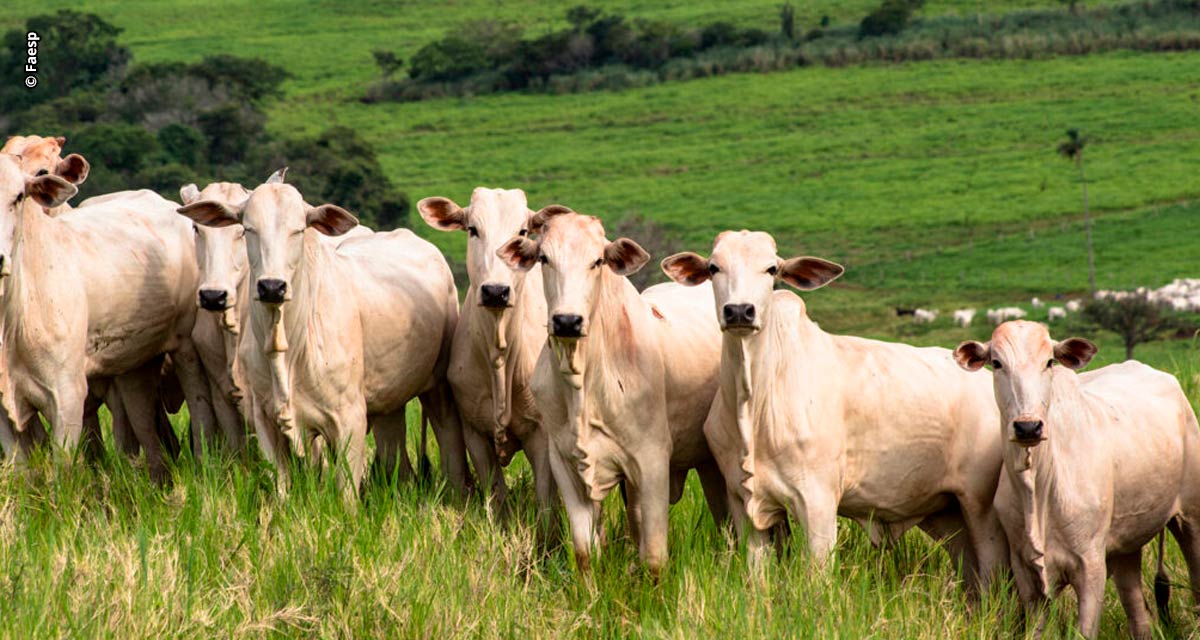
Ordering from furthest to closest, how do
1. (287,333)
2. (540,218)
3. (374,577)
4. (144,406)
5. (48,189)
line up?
(144,406) → (48,189) → (540,218) → (287,333) → (374,577)

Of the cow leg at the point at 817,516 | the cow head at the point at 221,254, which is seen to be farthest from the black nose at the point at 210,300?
the cow leg at the point at 817,516

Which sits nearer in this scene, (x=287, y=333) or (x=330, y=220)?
(x=287, y=333)

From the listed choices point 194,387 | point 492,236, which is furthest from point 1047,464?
point 194,387

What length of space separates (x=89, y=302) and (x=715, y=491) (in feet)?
13.2

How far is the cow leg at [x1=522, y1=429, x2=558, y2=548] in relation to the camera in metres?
10.1

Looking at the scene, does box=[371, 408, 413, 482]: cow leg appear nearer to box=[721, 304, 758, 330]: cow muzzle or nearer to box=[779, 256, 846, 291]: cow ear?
box=[779, 256, 846, 291]: cow ear

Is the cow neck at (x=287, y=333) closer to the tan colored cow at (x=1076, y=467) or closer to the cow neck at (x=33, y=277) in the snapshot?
the cow neck at (x=33, y=277)

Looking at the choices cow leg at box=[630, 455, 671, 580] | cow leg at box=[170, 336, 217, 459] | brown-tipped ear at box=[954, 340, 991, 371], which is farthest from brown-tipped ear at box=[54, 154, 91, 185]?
brown-tipped ear at box=[954, 340, 991, 371]

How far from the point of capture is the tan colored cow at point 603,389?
29.8ft

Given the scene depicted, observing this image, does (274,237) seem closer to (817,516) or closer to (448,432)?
(448,432)

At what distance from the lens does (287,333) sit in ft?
32.1

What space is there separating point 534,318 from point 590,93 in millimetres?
73838

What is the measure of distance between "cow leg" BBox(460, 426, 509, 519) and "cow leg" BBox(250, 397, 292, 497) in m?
1.22

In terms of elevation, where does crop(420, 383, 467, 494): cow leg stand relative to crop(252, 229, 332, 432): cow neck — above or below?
below
